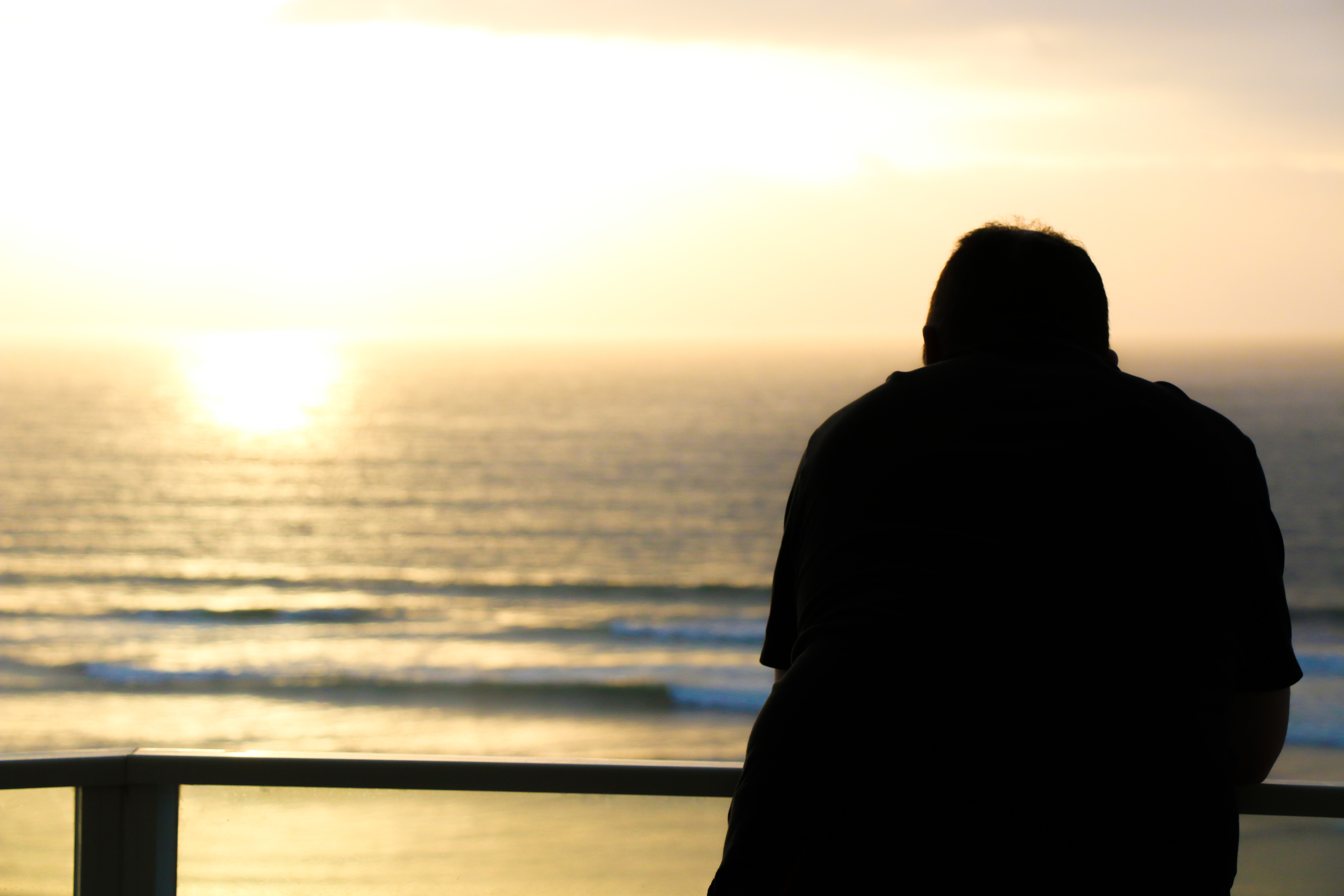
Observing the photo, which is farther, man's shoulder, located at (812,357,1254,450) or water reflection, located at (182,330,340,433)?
water reflection, located at (182,330,340,433)

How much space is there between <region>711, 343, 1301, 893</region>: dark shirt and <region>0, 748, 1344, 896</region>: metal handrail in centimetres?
28

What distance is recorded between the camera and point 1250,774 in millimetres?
1101

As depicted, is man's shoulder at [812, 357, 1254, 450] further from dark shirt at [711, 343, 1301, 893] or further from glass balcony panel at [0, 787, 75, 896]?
glass balcony panel at [0, 787, 75, 896]

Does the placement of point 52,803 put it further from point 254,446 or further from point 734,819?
point 254,446

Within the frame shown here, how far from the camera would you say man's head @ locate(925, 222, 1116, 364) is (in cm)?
109

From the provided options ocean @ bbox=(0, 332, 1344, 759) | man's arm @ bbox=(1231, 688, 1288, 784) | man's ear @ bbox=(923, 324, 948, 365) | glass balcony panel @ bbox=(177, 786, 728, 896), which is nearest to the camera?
man's arm @ bbox=(1231, 688, 1288, 784)

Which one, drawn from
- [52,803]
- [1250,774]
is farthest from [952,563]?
[52,803]

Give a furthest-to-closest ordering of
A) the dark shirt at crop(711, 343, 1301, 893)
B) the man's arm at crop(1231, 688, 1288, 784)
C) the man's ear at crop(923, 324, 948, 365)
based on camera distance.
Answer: the man's ear at crop(923, 324, 948, 365) < the man's arm at crop(1231, 688, 1288, 784) < the dark shirt at crop(711, 343, 1301, 893)

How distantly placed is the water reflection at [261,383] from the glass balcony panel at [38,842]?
178 feet

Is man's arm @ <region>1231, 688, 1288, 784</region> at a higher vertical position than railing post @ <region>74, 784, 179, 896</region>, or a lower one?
higher

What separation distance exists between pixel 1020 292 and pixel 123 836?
1.19 metres

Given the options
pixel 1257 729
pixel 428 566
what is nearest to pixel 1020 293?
pixel 1257 729

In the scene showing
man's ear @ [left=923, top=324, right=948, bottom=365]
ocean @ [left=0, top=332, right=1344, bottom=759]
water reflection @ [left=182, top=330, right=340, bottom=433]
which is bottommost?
ocean @ [left=0, top=332, right=1344, bottom=759]

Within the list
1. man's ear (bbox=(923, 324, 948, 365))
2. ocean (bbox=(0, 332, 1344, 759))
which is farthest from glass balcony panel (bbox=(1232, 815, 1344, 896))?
Result: ocean (bbox=(0, 332, 1344, 759))
